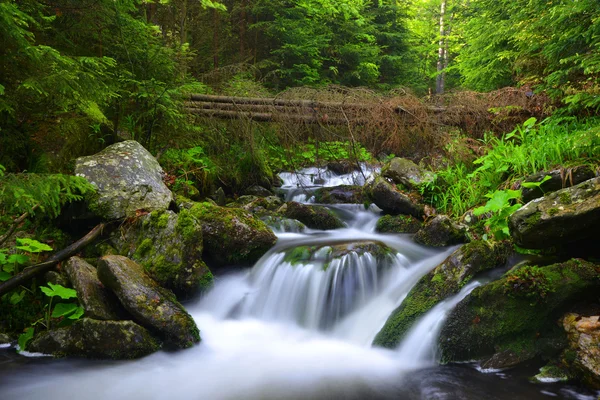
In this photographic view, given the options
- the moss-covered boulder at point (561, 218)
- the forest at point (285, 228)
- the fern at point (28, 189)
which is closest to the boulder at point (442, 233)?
the forest at point (285, 228)

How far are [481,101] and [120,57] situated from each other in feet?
23.9

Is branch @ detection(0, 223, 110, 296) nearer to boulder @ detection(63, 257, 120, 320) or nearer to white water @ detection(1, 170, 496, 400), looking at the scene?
boulder @ detection(63, 257, 120, 320)

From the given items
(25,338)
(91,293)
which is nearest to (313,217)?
(91,293)

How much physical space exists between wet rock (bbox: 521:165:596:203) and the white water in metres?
1.53

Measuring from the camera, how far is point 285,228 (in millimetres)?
7836

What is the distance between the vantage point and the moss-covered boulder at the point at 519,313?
13.1ft

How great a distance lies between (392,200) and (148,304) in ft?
17.2

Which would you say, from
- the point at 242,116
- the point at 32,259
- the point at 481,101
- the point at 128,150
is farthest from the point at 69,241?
the point at 481,101

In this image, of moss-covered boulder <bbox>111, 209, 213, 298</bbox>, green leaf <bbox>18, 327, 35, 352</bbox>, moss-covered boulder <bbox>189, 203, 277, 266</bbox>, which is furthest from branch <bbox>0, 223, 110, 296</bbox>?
moss-covered boulder <bbox>189, 203, 277, 266</bbox>

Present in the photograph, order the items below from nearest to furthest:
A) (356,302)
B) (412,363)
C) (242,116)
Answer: (412,363) → (356,302) → (242,116)

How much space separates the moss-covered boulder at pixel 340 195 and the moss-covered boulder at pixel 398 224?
64.5 inches

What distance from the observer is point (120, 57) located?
7141 millimetres

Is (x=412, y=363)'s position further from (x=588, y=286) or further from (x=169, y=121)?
(x=169, y=121)

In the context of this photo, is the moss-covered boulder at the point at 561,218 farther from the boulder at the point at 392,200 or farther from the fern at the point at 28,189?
the fern at the point at 28,189
